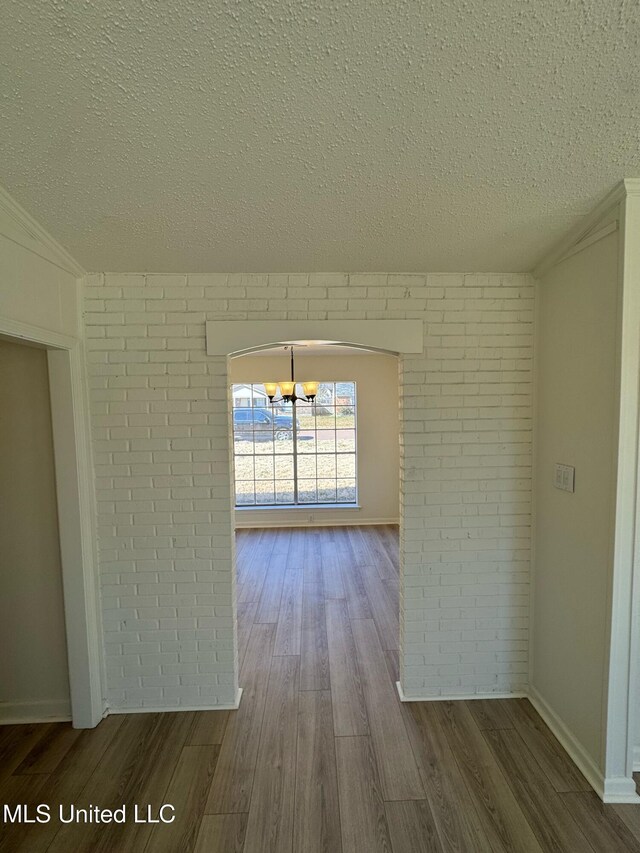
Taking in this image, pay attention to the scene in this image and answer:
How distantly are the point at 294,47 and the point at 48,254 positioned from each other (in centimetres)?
145

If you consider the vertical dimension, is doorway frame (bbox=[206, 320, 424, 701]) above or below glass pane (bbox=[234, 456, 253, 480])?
above

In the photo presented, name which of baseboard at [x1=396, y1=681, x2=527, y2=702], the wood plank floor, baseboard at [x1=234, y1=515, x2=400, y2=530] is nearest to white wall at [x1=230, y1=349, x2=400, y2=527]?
baseboard at [x1=234, y1=515, x2=400, y2=530]

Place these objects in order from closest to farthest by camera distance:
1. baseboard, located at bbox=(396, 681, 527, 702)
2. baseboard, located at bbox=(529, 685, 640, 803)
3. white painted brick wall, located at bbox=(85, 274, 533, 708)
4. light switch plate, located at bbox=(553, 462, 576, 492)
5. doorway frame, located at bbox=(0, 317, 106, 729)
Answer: baseboard, located at bbox=(529, 685, 640, 803) → light switch plate, located at bbox=(553, 462, 576, 492) → doorway frame, located at bbox=(0, 317, 106, 729) → white painted brick wall, located at bbox=(85, 274, 533, 708) → baseboard, located at bbox=(396, 681, 527, 702)

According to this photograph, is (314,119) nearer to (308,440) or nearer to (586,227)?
(586,227)

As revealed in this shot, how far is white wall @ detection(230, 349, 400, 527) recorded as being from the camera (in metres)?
5.55

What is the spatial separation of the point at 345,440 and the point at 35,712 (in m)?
4.36

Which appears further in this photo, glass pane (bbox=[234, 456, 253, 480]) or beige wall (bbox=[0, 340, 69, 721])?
glass pane (bbox=[234, 456, 253, 480])

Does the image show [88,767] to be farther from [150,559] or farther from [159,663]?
[150,559]

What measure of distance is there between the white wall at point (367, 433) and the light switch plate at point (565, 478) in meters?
3.63

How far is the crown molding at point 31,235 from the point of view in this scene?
4.81 feet

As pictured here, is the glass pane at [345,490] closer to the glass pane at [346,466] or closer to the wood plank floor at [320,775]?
the glass pane at [346,466]

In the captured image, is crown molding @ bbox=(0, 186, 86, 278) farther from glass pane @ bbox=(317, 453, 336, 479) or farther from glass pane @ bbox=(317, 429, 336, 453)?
glass pane @ bbox=(317, 453, 336, 479)

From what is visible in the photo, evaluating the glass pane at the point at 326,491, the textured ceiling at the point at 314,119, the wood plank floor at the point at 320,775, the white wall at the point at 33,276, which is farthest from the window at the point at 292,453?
the textured ceiling at the point at 314,119

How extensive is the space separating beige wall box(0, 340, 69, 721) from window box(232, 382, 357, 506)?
3.67m
